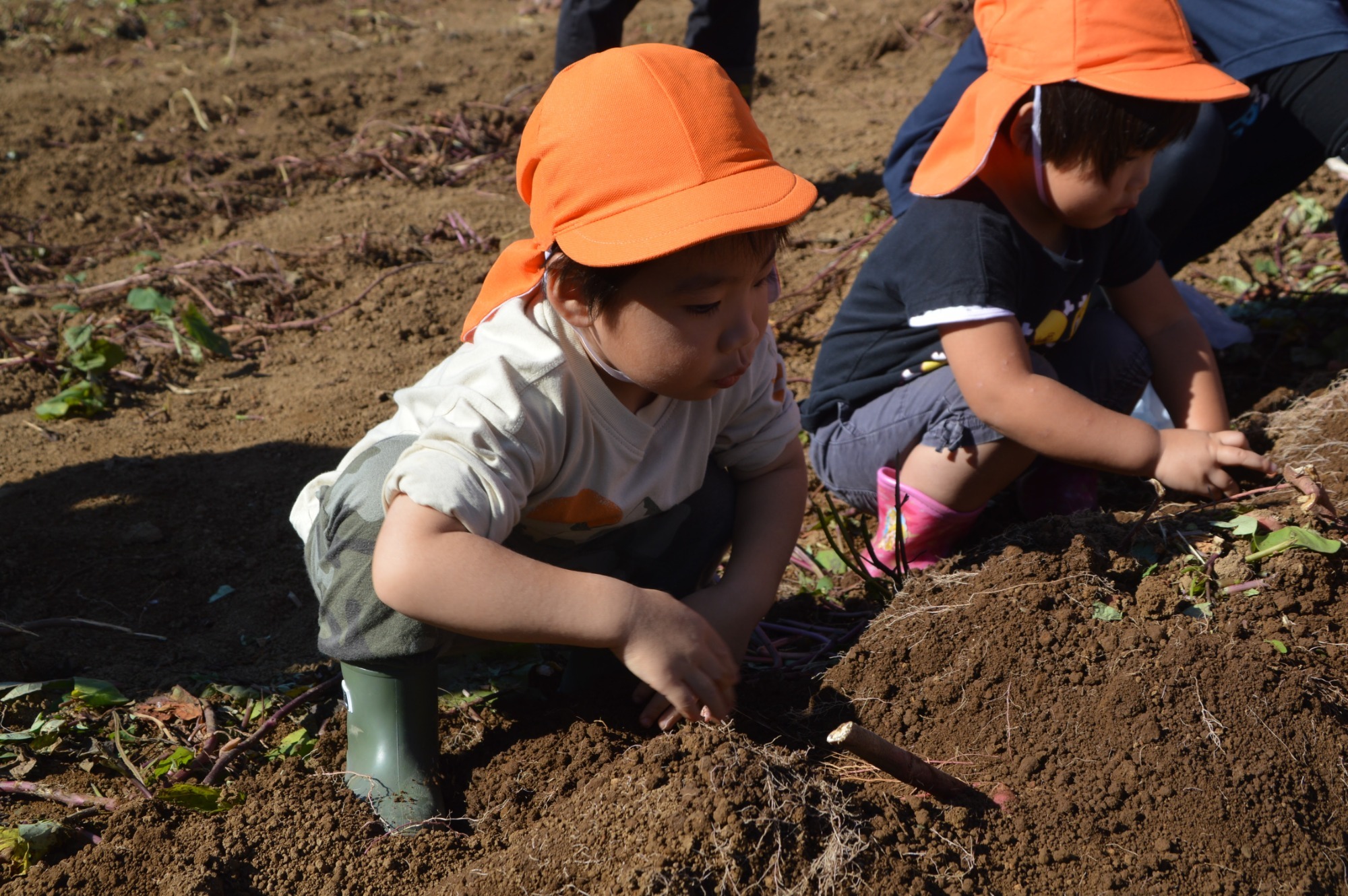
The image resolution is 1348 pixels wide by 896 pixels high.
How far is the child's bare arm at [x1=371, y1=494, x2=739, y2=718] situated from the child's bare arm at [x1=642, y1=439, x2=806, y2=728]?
230 mm

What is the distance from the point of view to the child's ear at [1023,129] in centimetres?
216

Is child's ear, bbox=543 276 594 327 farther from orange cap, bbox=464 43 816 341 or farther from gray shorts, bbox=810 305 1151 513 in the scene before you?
gray shorts, bbox=810 305 1151 513

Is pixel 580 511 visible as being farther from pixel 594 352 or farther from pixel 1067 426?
pixel 1067 426

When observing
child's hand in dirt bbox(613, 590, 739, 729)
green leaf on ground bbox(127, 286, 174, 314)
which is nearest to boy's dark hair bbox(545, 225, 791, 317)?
child's hand in dirt bbox(613, 590, 739, 729)

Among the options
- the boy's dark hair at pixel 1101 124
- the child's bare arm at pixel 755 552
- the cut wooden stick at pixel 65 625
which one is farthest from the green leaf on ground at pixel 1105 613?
the cut wooden stick at pixel 65 625

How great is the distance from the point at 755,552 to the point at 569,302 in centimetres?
61

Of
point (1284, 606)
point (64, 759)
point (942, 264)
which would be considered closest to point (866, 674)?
point (1284, 606)

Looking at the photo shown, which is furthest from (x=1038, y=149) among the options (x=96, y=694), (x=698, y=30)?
(x=698, y=30)

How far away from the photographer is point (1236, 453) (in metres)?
2.14

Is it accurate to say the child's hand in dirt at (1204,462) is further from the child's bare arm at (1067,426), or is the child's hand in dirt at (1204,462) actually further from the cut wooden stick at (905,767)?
the cut wooden stick at (905,767)

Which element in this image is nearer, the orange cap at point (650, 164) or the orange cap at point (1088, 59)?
the orange cap at point (650, 164)

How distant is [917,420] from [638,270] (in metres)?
1.08

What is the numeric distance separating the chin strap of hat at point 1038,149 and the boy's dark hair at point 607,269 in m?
0.83

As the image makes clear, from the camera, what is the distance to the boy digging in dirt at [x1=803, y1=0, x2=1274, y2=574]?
211 cm
